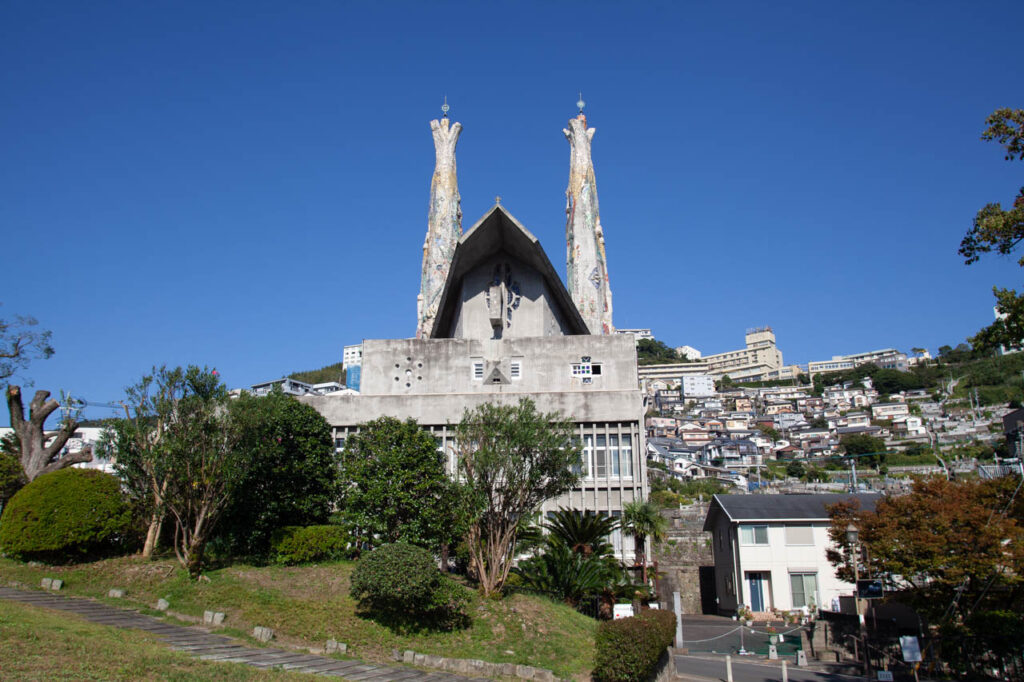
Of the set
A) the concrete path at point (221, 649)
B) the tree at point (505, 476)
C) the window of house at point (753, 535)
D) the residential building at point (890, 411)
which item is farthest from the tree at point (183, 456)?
the residential building at point (890, 411)

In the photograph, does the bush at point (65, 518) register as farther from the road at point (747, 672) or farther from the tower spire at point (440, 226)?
the tower spire at point (440, 226)

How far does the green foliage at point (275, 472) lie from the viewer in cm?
2070

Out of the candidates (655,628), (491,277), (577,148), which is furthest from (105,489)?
(577,148)

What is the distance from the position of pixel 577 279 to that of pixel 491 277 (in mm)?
14278

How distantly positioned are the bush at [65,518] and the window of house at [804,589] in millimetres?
27819

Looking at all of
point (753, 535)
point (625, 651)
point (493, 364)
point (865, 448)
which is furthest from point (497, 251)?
point (865, 448)

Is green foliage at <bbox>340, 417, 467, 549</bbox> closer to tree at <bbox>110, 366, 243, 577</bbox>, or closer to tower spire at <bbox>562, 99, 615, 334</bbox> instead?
tree at <bbox>110, 366, 243, 577</bbox>

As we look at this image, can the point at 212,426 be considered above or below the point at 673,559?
above

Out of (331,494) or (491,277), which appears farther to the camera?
(491,277)

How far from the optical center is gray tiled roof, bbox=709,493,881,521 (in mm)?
34156

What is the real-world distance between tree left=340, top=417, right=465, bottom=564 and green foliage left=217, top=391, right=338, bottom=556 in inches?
103

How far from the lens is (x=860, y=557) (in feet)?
81.4

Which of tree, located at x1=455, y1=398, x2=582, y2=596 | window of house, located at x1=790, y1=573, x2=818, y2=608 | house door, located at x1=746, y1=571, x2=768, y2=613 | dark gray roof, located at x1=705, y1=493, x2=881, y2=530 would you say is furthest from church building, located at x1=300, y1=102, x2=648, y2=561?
window of house, located at x1=790, y1=573, x2=818, y2=608

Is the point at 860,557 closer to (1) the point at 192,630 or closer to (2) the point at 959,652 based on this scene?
(2) the point at 959,652
